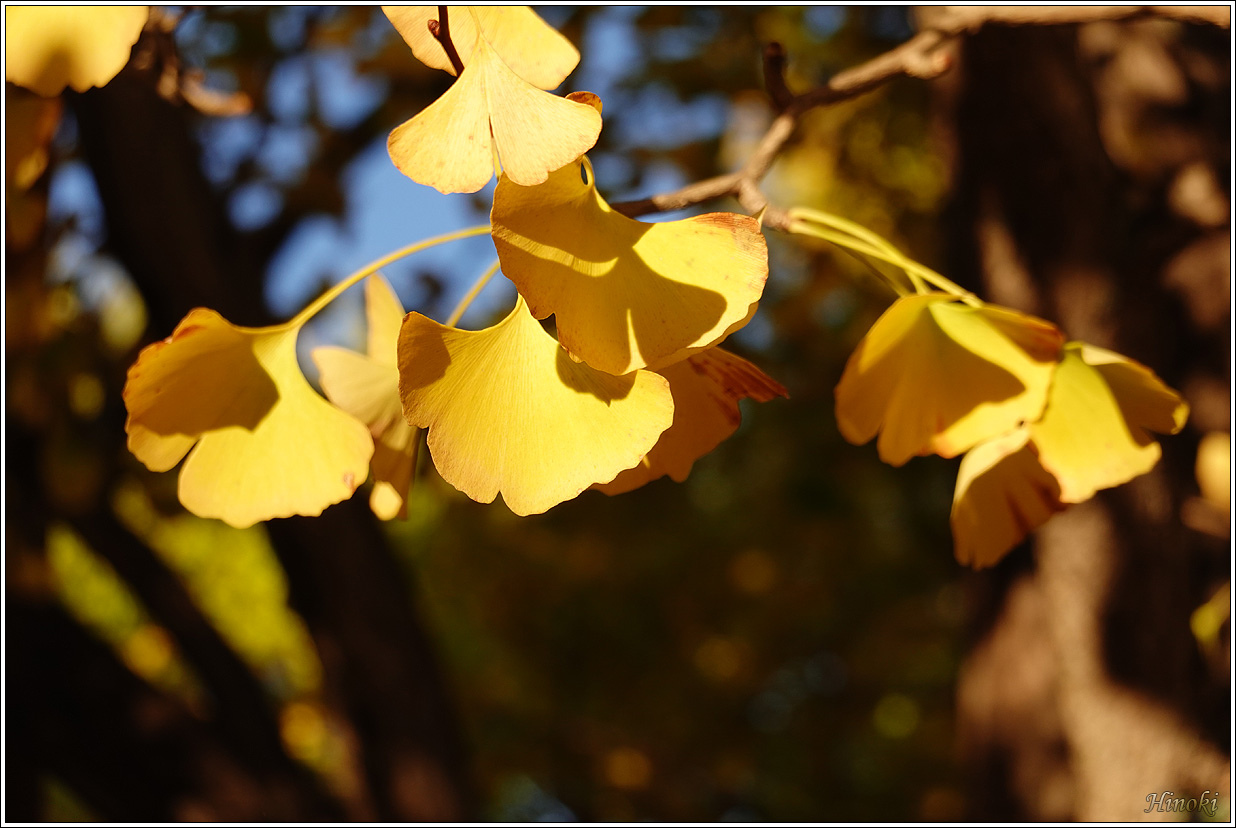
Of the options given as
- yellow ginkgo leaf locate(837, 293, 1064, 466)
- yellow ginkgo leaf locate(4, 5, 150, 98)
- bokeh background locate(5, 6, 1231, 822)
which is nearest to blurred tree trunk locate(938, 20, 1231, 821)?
bokeh background locate(5, 6, 1231, 822)

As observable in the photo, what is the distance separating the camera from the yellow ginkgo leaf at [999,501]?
527 millimetres

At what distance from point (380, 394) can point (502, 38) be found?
23 centimetres

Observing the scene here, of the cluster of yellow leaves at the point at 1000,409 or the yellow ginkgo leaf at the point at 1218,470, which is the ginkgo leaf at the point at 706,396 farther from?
the yellow ginkgo leaf at the point at 1218,470

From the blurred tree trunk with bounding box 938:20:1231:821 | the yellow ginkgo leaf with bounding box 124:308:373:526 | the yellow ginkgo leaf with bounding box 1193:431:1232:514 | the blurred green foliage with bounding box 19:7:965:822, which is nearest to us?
the yellow ginkgo leaf with bounding box 124:308:373:526

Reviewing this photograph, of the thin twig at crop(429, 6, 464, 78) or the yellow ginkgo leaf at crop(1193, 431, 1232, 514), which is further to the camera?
the yellow ginkgo leaf at crop(1193, 431, 1232, 514)

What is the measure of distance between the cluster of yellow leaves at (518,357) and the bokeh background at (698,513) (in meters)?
0.28

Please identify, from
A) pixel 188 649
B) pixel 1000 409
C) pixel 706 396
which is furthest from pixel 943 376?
pixel 188 649

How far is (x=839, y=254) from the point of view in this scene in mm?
2615

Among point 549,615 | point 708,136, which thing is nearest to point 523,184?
point 708,136

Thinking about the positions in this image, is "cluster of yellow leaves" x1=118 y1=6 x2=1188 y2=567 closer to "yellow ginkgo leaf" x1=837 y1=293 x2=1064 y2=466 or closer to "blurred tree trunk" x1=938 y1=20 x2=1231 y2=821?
"yellow ginkgo leaf" x1=837 y1=293 x2=1064 y2=466

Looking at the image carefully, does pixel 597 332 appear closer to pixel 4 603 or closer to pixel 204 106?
pixel 204 106

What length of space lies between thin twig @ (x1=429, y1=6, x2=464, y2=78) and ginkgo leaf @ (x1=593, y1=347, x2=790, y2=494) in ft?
0.61

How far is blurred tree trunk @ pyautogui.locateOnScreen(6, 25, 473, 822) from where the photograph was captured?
1.24 metres

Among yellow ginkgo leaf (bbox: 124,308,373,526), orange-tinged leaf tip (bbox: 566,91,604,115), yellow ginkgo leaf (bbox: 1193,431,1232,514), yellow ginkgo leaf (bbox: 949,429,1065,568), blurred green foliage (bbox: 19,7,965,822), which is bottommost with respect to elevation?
blurred green foliage (bbox: 19,7,965,822)
